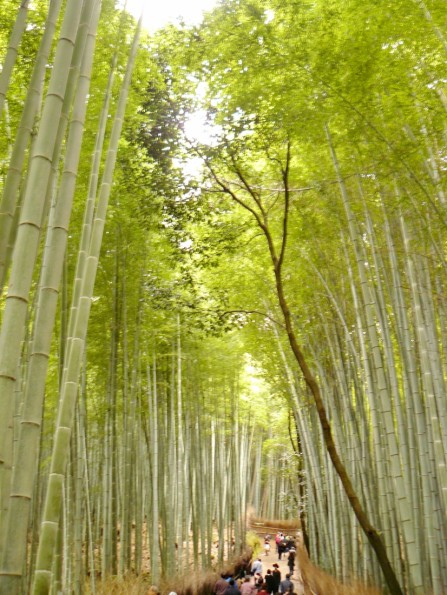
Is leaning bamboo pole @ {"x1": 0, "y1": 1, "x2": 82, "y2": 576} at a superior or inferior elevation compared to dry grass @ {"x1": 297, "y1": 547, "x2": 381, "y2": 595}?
superior

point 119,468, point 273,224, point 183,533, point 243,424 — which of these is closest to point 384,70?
point 273,224

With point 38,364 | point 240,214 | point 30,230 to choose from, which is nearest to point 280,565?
point 240,214

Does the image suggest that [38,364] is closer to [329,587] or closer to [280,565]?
[329,587]

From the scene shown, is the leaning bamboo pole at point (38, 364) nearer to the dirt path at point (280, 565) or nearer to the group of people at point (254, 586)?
the group of people at point (254, 586)

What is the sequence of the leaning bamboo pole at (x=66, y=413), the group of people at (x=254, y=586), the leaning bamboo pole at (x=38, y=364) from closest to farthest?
the leaning bamboo pole at (x=38, y=364)
the leaning bamboo pole at (x=66, y=413)
the group of people at (x=254, y=586)

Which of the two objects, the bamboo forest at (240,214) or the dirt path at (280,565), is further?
the dirt path at (280,565)

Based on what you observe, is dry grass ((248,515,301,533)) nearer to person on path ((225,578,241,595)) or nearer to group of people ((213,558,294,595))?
group of people ((213,558,294,595))

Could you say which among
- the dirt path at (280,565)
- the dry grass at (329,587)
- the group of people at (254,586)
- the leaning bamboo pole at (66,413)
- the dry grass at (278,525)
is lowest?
the dirt path at (280,565)

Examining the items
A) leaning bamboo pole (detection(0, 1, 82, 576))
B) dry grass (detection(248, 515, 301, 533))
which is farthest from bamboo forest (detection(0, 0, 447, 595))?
dry grass (detection(248, 515, 301, 533))

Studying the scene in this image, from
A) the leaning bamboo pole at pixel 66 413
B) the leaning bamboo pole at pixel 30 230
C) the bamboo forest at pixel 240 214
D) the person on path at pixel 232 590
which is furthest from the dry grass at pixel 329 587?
the leaning bamboo pole at pixel 30 230

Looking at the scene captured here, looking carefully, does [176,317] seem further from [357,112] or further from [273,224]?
[357,112]

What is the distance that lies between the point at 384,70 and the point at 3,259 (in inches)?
123

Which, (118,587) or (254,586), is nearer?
(118,587)

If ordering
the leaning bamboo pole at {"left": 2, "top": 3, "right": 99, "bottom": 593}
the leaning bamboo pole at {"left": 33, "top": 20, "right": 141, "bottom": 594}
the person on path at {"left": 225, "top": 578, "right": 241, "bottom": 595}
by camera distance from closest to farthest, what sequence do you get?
the leaning bamboo pole at {"left": 2, "top": 3, "right": 99, "bottom": 593} → the leaning bamboo pole at {"left": 33, "top": 20, "right": 141, "bottom": 594} → the person on path at {"left": 225, "top": 578, "right": 241, "bottom": 595}
